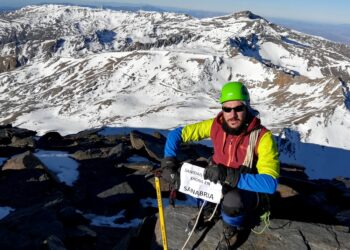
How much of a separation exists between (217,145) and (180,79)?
171934mm

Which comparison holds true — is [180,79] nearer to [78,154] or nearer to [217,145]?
[78,154]

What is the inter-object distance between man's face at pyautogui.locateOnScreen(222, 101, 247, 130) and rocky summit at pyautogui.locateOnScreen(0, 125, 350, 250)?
102 inches

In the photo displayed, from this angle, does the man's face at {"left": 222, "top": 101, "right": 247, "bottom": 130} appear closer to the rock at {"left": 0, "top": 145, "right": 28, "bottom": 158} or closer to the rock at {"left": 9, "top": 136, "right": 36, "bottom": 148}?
the rock at {"left": 0, "top": 145, "right": 28, "bottom": 158}

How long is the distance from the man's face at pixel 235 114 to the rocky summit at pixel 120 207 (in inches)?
102

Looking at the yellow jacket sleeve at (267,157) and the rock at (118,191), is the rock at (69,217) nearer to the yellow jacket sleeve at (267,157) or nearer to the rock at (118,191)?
the rock at (118,191)

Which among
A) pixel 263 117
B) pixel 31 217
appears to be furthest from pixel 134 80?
pixel 31 217

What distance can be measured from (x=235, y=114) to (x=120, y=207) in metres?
9.81

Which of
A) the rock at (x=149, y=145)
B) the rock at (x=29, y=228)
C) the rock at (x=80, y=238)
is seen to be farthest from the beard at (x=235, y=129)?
the rock at (x=149, y=145)

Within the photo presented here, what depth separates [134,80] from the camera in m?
186

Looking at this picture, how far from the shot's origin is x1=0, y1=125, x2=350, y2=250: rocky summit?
383 inches

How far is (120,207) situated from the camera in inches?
676

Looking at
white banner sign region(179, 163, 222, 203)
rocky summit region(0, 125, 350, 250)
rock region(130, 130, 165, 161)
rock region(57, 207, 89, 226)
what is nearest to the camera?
white banner sign region(179, 163, 222, 203)

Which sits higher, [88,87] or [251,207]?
[251,207]

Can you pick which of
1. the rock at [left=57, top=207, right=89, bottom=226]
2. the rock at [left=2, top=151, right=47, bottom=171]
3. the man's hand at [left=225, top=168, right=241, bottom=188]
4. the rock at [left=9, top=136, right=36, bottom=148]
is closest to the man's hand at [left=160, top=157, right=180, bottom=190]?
the man's hand at [left=225, top=168, right=241, bottom=188]
